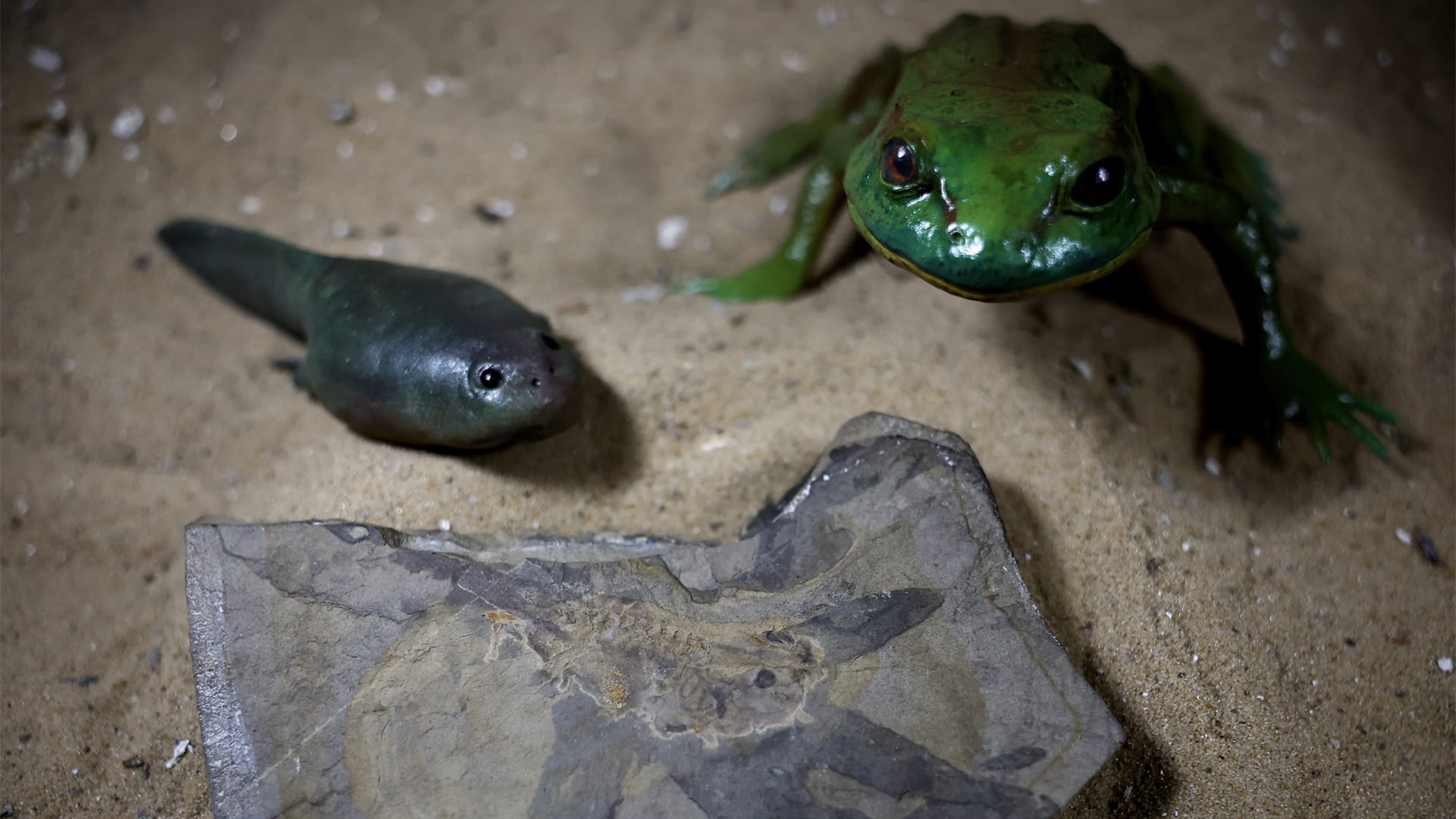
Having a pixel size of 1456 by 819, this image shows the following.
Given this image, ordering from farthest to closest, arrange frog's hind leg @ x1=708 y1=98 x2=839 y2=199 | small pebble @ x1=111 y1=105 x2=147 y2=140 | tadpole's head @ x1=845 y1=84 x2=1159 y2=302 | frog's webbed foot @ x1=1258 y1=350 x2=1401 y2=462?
small pebble @ x1=111 y1=105 x2=147 y2=140
frog's hind leg @ x1=708 y1=98 x2=839 y2=199
frog's webbed foot @ x1=1258 y1=350 x2=1401 y2=462
tadpole's head @ x1=845 y1=84 x2=1159 y2=302

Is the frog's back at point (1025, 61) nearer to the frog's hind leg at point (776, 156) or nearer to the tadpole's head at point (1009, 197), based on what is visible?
the tadpole's head at point (1009, 197)

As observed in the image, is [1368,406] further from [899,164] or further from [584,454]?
[584,454]

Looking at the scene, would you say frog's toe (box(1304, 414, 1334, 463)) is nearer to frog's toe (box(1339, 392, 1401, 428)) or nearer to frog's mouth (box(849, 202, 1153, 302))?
frog's toe (box(1339, 392, 1401, 428))

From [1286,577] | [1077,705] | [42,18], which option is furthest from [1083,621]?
[42,18]

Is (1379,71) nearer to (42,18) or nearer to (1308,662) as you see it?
(1308,662)

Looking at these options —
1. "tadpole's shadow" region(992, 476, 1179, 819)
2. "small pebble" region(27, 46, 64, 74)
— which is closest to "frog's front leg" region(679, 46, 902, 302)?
"tadpole's shadow" region(992, 476, 1179, 819)

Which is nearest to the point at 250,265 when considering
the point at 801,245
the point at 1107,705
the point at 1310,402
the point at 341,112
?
the point at 341,112

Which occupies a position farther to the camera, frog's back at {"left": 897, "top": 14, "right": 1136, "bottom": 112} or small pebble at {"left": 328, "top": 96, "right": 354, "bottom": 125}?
small pebble at {"left": 328, "top": 96, "right": 354, "bottom": 125}
